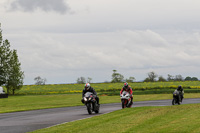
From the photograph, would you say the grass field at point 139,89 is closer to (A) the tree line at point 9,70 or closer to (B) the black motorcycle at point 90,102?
(A) the tree line at point 9,70

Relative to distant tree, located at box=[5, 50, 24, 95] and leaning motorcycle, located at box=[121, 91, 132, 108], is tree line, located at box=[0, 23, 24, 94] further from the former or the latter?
leaning motorcycle, located at box=[121, 91, 132, 108]

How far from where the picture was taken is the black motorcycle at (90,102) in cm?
2269

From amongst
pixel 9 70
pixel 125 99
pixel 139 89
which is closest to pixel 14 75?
pixel 9 70

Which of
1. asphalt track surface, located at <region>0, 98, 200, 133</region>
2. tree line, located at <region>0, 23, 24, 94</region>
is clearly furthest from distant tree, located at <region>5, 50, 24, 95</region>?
asphalt track surface, located at <region>0, 98, 200, 133</region>

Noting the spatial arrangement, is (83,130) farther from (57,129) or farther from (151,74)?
(151,74)

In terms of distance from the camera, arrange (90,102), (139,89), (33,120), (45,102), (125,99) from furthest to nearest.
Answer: (139,89) < (45,102) < (125,99) < (90,102) < (33,120)

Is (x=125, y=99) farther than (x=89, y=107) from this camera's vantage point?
Yes

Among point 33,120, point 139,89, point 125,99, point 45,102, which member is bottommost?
point 33,120

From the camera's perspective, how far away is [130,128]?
13453 mm

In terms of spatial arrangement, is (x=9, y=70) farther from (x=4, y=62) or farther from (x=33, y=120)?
(x=33, y=120)

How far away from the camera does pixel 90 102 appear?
23.0 m

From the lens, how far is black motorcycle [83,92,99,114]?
22.7 m

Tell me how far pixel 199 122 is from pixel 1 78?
210 ft

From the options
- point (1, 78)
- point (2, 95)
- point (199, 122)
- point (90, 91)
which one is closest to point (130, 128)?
point (199, 122)
